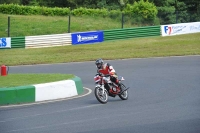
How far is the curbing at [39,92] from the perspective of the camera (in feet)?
46.0

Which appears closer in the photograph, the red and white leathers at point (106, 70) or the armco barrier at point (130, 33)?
the red and white leathers at point (106, 70)

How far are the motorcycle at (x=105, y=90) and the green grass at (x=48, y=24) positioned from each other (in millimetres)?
25591

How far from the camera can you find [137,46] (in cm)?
3534

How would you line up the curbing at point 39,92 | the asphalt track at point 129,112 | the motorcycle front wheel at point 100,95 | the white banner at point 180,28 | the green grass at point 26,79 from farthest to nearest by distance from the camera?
the white banner at point 180,28
the green grass at point 26,79
the motorcycle front wheel at point 100,95
the curbing at point 39,92
the asphalt track at point 129,112

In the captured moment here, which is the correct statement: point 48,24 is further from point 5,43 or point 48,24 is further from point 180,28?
point 180,28

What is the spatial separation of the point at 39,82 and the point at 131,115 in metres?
4.54

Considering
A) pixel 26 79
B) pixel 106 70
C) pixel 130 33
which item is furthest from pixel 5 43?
pixel 106 70

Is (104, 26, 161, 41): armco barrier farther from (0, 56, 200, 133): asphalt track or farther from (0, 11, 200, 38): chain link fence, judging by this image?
(0, 56, 200, 133): asphalt track

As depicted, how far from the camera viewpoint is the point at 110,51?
1309 inches

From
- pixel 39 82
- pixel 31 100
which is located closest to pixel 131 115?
pixel 31 100

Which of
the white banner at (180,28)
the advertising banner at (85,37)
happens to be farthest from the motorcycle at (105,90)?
the white banner at (180,28)

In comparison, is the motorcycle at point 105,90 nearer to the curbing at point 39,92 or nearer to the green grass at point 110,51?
the curbing at point 39,92

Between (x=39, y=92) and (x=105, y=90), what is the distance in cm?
178

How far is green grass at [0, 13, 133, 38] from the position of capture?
41281 mm
